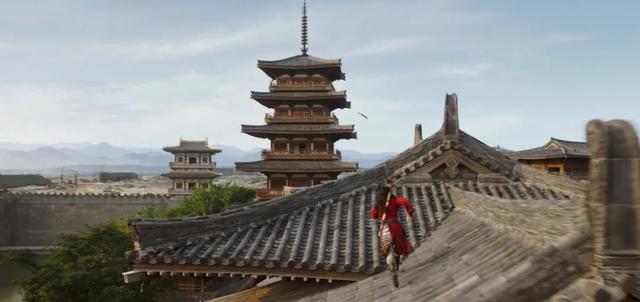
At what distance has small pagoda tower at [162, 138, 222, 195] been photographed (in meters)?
59.2

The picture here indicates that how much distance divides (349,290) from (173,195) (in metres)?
53.2

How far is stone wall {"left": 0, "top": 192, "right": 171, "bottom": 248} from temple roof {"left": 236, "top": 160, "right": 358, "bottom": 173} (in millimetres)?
27824

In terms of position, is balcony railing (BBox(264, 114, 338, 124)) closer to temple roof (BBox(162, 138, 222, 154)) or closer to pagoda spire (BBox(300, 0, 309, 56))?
pagoda spire (BBox(300, 0, 309, 56))

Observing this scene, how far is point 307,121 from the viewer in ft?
103

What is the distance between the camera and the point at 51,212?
174 feet

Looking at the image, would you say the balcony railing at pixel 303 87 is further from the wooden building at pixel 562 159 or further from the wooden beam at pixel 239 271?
the wooden beam at pixel 239 271

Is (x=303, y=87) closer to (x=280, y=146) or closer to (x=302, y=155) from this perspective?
(x=280, y=146)

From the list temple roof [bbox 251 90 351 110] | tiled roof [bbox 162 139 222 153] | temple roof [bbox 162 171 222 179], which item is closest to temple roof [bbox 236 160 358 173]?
temple roof [bbox 251 90 351 110]

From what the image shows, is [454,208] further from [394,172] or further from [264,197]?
[264,197]

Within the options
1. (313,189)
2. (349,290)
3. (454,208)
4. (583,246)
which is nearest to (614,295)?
(583,246)

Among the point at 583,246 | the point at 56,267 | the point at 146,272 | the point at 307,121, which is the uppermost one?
the point at 307,121

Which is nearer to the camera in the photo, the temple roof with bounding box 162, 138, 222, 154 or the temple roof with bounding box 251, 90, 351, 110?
the temple roof with bounding box 251, 90, 351, 110

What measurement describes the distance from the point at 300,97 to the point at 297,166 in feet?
15.4

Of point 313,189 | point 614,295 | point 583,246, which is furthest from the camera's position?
point 313,189
